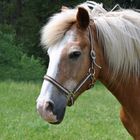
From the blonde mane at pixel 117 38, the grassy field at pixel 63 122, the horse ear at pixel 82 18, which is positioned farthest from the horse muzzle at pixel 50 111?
the grassy field at pixel 63 122

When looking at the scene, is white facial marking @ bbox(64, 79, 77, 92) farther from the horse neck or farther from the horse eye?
the horse neck

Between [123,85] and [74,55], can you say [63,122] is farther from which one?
[74,55]

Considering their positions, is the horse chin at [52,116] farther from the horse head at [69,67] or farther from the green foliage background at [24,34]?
the green foliage background at [24,34]

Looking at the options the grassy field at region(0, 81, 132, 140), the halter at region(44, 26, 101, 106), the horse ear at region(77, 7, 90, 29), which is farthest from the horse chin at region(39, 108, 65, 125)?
the grassy field at region(0, 81, 132, 140)

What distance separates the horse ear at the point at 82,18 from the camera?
3.47 m

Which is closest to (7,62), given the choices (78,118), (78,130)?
(78,118)

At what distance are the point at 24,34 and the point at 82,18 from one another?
2429 cm

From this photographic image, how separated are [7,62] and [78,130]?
470 inches

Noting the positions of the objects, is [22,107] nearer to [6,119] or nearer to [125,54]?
[6,119]

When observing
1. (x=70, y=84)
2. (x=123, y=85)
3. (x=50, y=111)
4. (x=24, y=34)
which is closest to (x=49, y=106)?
(x=50, y=111)

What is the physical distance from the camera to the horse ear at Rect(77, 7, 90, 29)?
3.47 metres

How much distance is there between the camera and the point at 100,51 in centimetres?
359

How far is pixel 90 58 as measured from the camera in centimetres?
352

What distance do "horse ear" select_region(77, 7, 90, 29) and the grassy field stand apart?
3.33 m
